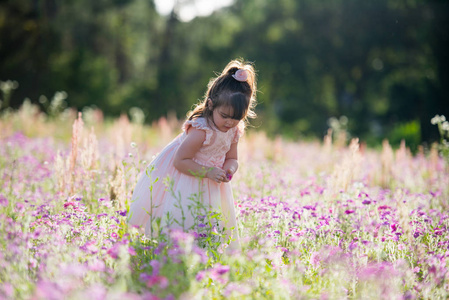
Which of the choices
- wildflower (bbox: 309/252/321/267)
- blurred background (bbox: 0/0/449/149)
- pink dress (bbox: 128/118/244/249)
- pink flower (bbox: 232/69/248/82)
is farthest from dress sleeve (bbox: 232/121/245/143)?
blurred background (bbox: 0/0/449/149)

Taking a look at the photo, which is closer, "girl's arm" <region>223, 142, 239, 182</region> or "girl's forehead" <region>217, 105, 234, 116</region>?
"girl's forehead" <region>217, 105, 234, 116</region>

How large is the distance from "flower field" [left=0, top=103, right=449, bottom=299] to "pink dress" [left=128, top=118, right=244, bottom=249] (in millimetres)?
173

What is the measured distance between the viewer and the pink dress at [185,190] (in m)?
3.12

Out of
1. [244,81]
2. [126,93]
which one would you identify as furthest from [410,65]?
[244,81]

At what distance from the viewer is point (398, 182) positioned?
248 inches

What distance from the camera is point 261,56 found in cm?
2569

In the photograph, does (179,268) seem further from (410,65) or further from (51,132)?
(410,65)

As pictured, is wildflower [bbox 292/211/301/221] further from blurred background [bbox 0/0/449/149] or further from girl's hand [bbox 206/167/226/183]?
blurred background [bbox 0/0/449/149]

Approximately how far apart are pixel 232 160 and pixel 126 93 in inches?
860

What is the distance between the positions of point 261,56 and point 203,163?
2338 centimetres

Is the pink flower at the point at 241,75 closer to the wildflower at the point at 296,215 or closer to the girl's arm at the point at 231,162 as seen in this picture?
the girl's arm at the point at 231,162

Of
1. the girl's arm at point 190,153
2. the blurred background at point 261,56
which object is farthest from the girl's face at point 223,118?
the blurred background at point 261,56

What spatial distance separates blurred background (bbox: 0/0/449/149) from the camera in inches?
790

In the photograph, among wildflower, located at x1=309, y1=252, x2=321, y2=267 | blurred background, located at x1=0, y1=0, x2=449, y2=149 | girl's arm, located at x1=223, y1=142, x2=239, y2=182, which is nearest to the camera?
wildflower, located at x1=309, y1=252, x2=321, y2=267
